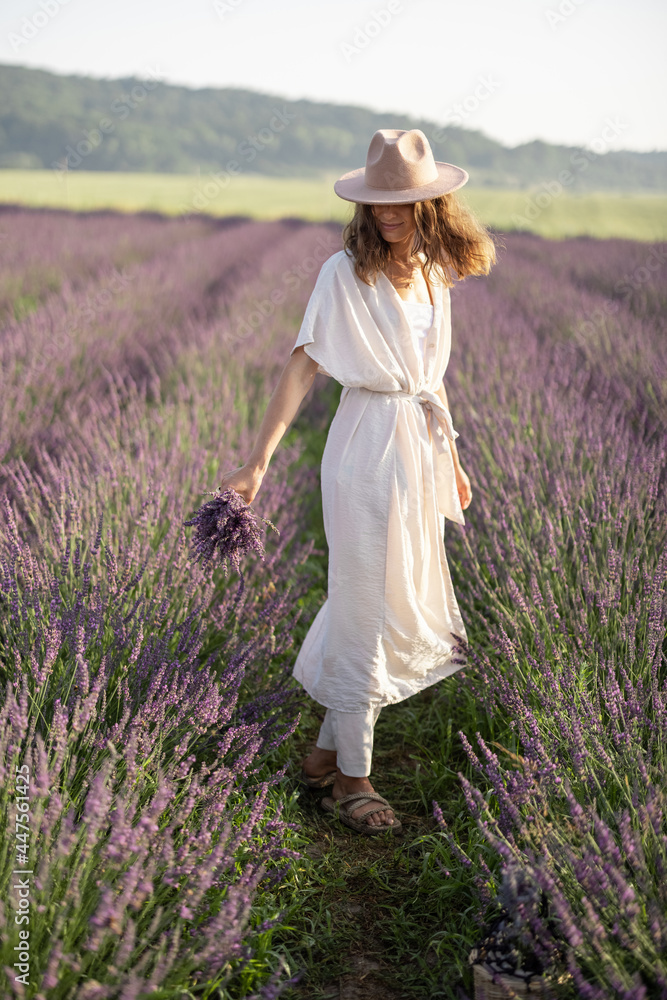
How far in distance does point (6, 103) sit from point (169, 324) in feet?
268

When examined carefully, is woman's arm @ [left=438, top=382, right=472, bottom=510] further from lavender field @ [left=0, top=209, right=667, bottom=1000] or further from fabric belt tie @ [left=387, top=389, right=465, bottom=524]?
lavender field @ [left=0, top=209, right=667, bottom=1000]

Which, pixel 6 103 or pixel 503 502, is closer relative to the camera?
pixel 503 502

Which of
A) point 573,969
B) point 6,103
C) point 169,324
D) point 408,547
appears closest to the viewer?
point 573,969

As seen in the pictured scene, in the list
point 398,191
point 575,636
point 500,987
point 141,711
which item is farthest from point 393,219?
point 500,987

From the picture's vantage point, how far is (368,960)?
1.56 meters

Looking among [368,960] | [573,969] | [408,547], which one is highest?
[408,547]

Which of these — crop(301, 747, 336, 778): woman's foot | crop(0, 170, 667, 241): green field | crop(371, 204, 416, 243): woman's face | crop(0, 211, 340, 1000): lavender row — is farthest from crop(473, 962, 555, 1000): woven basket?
crop(0, 170, 667, 241): green field

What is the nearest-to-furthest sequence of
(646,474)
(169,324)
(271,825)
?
(271,825) < (646,474) < (169,324)

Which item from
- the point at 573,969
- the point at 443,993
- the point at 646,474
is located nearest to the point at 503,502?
the point at 646,474

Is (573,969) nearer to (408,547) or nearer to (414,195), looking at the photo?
(408,547)

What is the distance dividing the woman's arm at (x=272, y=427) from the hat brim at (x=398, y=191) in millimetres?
379

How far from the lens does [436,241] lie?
1.86 meters

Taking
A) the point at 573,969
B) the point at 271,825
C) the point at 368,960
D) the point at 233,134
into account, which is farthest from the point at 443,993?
the point at 233,134

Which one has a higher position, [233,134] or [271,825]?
[233,134]
